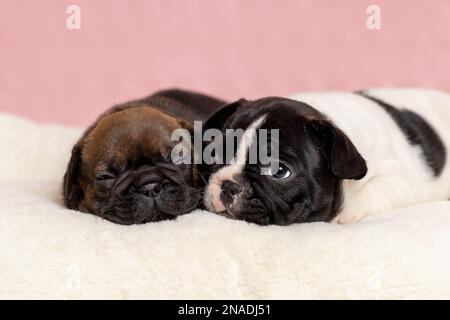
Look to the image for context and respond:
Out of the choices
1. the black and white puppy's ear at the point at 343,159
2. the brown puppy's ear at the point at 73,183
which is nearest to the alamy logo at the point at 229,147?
the black and white puppy's ear at the point at 343,159

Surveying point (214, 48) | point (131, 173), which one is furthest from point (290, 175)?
point (214, 48)

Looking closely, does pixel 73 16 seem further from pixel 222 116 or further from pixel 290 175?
pixel 290 175

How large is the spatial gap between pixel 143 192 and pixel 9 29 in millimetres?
3265

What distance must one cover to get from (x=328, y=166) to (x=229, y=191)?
48cm

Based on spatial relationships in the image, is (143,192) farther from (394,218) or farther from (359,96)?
(359,96)

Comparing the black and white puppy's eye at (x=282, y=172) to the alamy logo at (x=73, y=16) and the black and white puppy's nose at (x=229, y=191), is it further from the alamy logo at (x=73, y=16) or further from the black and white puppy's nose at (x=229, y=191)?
the alamy logo at (x=73, y=16)

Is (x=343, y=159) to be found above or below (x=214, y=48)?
below

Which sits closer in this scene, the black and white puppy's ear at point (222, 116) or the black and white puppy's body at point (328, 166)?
the black and white puppy's body at point (328, 166)

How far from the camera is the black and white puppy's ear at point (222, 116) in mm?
3605

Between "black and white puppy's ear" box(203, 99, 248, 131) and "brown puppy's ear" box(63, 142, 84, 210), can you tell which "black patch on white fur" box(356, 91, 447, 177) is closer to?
"black and white puppy's ear" box(203, 99, 248, 131)

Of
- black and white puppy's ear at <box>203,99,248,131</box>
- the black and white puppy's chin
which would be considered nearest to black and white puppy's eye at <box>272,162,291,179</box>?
the black and white puppy's chin

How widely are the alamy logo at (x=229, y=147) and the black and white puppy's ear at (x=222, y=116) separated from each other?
0.05 metres

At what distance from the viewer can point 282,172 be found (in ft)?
10.5
